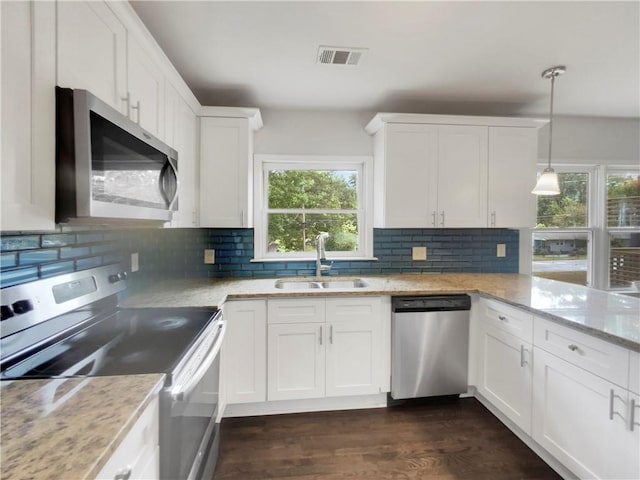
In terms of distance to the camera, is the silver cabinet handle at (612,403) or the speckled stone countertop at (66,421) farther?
the silver cabinet handle at (612,403)

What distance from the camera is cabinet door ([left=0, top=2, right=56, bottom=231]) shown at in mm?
775

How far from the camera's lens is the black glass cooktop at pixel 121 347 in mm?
1026

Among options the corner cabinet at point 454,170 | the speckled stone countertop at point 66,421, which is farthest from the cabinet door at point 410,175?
the speckled stone countertop at point 66,421

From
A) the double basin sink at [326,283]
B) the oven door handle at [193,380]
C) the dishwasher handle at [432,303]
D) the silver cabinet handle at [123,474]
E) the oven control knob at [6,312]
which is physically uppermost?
the oven control knob at [6,312]

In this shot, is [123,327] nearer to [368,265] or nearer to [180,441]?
[180,441]

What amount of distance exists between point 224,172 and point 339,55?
1.17 metres

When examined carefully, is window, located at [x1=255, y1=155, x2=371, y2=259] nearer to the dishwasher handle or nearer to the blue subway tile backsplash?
the blue subway tile backsplash

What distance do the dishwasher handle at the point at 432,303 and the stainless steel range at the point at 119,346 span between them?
4.01 ft

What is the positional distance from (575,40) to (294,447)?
9.40ft

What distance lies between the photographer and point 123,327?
4.76 feet

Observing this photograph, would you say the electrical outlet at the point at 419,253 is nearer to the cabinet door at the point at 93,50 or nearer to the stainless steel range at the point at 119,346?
the stainless steel range at the point at 119,346

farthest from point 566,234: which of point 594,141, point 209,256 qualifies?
point 209,256

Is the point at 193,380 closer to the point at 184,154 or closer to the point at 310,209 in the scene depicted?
the point at 184,154

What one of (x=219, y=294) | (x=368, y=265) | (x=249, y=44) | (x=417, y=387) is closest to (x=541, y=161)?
(x=368, y=265)
